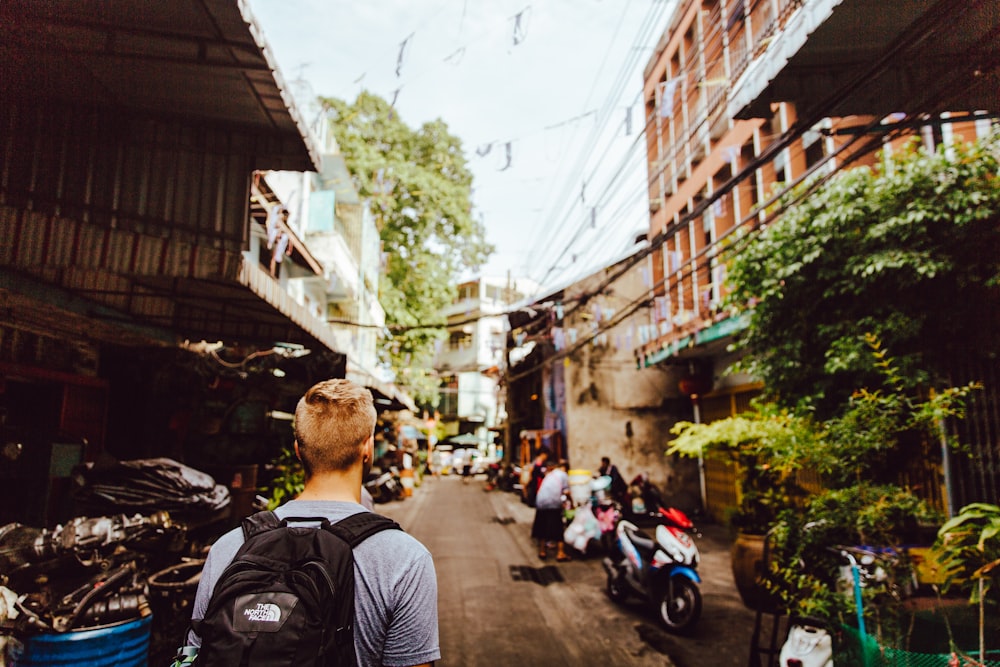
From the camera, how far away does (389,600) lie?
160cm

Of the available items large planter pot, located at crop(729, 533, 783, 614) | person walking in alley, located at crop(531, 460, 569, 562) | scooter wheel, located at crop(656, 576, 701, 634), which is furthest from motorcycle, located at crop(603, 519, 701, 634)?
person walking in alley, located at crop(531, 460, 569, 562)

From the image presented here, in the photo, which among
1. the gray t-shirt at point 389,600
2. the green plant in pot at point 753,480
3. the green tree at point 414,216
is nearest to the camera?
the gray t-shirt at point 389,600

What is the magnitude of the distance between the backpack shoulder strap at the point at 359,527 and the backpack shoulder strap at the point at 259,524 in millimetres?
176

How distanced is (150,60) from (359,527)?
4839 millimetres

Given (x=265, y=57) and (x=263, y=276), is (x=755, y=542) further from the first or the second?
(x=265, y=57)

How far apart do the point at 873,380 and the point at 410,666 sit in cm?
665

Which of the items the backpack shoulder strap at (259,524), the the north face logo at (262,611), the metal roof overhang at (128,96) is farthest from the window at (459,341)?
the the north face logo at (262,611)

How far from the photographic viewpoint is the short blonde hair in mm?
1800

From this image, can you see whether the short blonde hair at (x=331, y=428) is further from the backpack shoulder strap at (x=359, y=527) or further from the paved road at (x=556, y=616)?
the paved road at (x=556, y=616)

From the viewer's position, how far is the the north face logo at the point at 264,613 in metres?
1.40

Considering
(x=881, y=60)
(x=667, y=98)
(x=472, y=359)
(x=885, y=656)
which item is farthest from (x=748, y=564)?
(x=472, y=359)

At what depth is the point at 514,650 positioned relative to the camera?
5.77m

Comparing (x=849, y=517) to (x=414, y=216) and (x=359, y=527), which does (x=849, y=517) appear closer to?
(x=359, y=527)

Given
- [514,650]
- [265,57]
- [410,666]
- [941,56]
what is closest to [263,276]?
[265,57]
